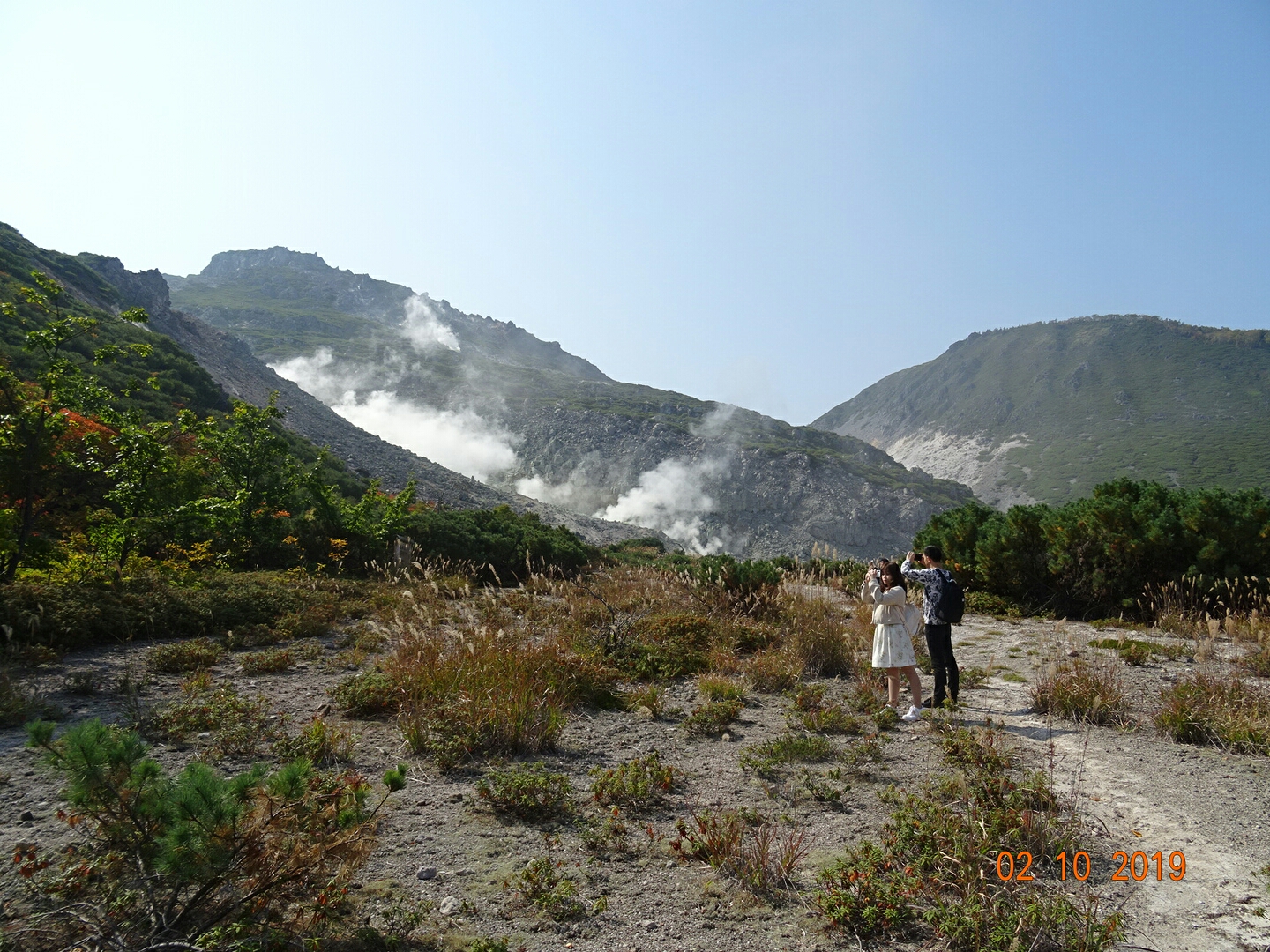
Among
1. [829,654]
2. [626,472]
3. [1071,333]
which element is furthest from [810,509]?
[1071,333]

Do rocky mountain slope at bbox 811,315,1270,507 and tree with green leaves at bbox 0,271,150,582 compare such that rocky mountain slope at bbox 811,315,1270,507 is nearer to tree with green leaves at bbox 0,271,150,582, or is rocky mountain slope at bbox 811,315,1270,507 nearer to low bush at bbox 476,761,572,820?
low bush at bbox 476,761,572,820

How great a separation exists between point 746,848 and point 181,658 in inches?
252

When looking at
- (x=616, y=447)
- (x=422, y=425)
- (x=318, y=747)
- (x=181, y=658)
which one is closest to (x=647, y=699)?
(x=318, y=747)

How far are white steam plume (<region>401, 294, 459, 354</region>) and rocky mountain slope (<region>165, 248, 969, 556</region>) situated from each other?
47.6 feet

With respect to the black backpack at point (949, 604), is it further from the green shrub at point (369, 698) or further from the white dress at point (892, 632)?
the green shrub at point (369, 698)

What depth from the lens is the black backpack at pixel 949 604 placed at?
21.7 ft

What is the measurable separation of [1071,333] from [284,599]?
21122 centimetres

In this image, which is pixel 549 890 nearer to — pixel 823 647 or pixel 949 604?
pixel 949 604

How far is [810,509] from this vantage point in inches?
3157

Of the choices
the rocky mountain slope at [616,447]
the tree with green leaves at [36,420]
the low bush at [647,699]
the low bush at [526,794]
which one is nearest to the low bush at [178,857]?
the low bush at [526,794]

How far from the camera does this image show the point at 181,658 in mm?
6941

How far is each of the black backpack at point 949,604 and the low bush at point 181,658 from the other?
7.61 m

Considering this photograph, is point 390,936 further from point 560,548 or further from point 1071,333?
point 1071,333

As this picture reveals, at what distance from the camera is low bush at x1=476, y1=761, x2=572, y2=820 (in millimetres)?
4105
